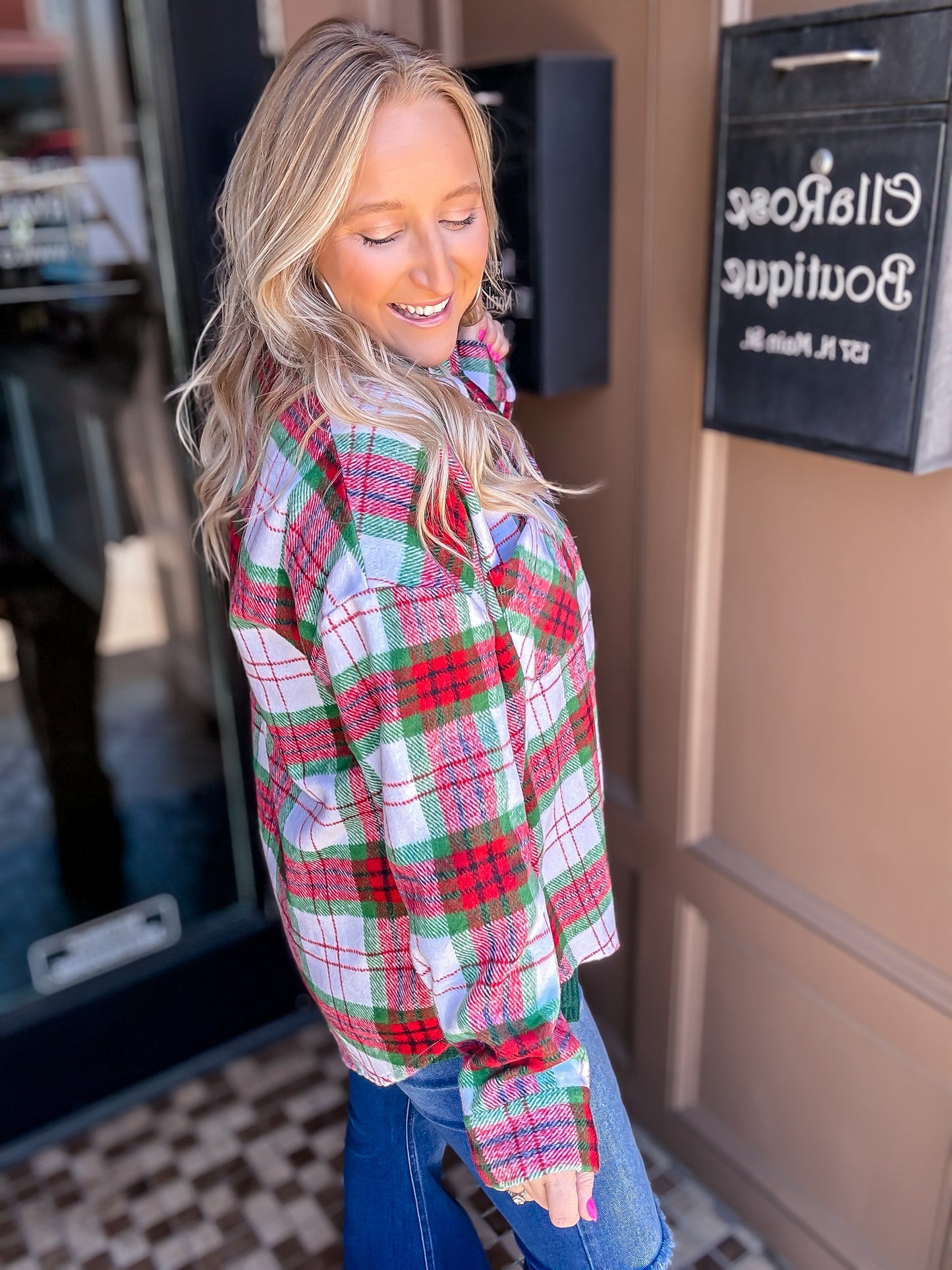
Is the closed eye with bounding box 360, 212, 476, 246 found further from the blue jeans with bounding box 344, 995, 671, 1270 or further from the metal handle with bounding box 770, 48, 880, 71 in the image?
the blue jeans with bounding box 344, 995, 671, 1270

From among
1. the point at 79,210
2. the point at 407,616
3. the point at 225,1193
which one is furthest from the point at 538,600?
the point at 225,1193

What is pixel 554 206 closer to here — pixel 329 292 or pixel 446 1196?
pixel 329 292

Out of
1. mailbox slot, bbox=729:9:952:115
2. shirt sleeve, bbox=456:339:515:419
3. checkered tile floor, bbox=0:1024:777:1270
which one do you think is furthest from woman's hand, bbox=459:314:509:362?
checkered tile floor, bbox=0:1024:777:1270

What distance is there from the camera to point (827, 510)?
4.21 ft

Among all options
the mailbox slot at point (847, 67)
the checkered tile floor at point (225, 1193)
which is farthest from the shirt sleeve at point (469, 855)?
the checkered tile floor at point (225, 1193)

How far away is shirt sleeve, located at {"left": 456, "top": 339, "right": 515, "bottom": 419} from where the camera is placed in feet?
3.68

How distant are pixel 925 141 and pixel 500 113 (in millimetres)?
589

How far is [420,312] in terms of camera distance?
97 cm

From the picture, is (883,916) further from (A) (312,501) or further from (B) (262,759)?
(A) (312,501)

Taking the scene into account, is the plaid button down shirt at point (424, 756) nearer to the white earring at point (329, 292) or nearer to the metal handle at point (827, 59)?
the white earring at point (329, 292)

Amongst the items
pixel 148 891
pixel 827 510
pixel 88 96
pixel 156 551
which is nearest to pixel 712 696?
pixel 827 510

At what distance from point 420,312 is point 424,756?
0.40 metres

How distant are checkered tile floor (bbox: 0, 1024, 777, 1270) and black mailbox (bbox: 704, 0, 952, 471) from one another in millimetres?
1272

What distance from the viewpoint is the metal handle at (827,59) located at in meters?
1.01
